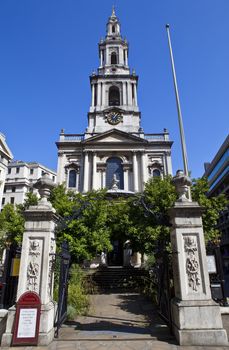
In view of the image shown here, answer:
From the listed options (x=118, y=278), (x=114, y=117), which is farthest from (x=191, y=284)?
(x=114, y=117)

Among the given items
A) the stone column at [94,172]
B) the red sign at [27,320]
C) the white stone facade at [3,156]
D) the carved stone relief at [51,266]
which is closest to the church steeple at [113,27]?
the stone column at [94,172]

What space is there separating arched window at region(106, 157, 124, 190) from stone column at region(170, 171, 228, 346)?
2450 cm

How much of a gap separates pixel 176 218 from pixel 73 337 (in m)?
4.48

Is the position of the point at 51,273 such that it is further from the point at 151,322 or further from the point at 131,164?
the point at 131,164

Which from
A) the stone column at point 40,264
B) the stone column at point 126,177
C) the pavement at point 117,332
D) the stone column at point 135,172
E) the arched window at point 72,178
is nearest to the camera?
the pavement at point 117,332

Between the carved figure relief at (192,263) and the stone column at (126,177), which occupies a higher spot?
the stone column at (126,177)

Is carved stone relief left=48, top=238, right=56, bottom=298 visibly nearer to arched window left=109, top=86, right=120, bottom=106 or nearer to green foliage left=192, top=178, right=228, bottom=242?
green foliage left=192, top=178, right=228, bottom=242

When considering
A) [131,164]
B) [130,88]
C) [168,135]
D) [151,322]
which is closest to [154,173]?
[131,164]

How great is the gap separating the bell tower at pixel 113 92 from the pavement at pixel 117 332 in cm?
2799

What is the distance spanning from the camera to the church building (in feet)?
105

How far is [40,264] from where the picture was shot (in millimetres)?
6844

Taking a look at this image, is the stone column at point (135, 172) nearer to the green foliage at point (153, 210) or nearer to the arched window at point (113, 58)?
the green foliage at point (153, 210)

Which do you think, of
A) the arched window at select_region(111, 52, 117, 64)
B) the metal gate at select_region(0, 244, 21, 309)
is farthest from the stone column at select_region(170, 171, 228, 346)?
the arched window at select_region(111, 52, 117, 64)

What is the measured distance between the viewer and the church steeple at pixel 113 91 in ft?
120
